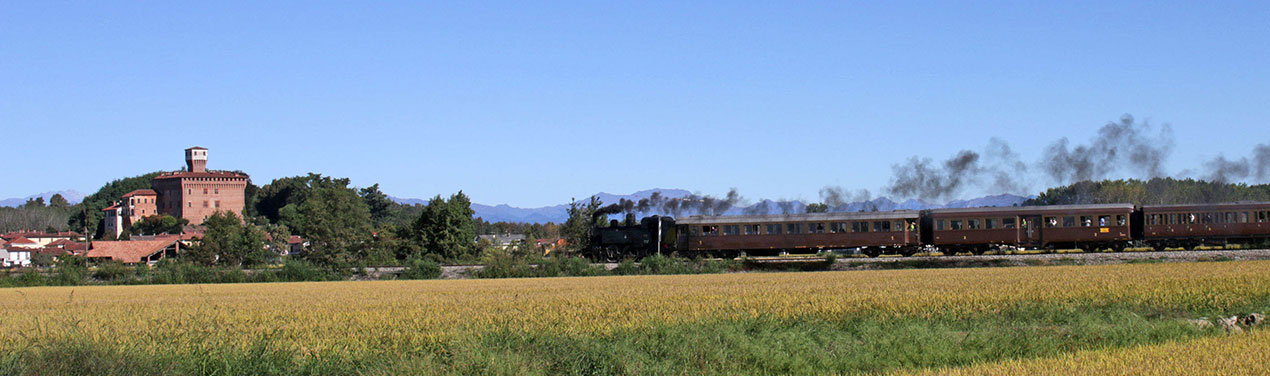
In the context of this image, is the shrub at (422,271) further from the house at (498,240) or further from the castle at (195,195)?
the castle at (195,195)

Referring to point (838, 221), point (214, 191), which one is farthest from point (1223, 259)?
point (214, 191)

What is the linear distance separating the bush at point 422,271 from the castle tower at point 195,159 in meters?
152

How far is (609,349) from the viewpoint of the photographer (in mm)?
12484

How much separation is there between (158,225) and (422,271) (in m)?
137

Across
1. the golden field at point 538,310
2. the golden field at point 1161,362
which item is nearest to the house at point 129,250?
the golden field at point 538,310

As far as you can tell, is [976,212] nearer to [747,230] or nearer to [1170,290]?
[747,230]

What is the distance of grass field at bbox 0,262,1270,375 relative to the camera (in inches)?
458

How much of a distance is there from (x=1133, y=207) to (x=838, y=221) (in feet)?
42.9

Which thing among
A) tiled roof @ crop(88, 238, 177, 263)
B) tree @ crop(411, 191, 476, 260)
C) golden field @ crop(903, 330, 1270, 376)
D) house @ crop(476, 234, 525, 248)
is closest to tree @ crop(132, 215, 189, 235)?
house @ crop(476, 234, 525, 248)

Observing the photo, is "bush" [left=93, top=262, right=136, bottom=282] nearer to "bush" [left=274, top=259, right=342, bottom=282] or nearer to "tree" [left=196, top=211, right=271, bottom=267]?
"bush" [left=274, top=259, right=342, bottom=282]

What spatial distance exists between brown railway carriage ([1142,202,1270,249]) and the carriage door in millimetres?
4629

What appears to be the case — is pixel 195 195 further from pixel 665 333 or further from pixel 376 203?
pixel 665 333

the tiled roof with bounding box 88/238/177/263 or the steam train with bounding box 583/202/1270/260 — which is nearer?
the steam train with bounding box 583/202/1270/260

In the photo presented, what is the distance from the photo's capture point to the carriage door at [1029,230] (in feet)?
153
